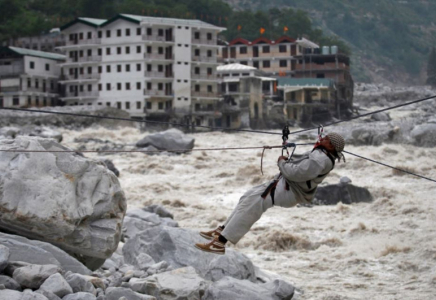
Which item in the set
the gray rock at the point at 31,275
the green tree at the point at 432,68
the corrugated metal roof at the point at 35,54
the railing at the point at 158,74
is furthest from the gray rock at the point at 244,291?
the corrugated metal roof at the point at 35,54

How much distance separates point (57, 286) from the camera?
518 inches

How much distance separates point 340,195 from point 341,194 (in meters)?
0.11

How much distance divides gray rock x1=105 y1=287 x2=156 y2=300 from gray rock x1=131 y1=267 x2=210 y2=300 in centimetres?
60

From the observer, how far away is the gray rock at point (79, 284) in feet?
45.3

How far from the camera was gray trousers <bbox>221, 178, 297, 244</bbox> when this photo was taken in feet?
34.0

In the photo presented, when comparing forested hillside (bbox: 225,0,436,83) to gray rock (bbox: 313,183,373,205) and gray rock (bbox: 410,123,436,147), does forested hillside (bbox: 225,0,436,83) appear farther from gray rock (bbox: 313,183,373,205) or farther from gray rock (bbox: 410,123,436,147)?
gray rock (bbox: 313,183,373,205)

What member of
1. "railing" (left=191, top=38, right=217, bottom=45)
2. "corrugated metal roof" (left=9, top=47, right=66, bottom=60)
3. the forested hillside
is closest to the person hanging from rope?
the forested hillside

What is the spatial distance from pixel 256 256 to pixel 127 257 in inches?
264

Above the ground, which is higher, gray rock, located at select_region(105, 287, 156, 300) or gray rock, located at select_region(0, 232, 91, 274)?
gray rock, located at select_region(0, 232, 91, 274)

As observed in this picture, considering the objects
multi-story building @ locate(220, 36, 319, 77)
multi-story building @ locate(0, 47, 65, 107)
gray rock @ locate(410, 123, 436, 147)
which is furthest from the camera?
multi-story building @ locate(220, 36, 319, 77)

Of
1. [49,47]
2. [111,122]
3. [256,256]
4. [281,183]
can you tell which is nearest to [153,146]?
[111,122]

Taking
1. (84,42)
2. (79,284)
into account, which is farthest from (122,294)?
(84,42)

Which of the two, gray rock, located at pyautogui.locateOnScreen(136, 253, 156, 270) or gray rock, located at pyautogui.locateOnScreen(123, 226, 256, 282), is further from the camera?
gray rock, located at pyautogui.locateOnScreen(123, 226, 256, 282)

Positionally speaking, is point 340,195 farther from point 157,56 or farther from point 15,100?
point 15,100
